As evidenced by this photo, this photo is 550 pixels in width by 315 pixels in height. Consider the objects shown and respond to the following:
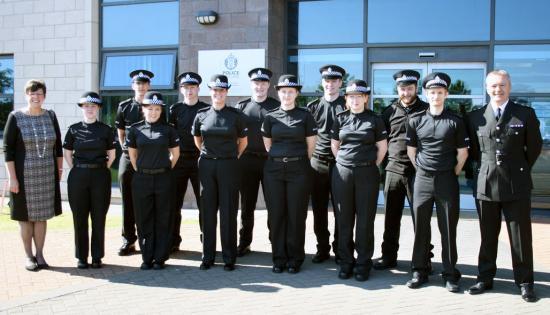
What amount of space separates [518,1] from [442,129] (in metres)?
6.07

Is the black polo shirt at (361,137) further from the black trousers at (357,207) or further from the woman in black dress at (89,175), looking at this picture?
the woman in black dress at (89,175)

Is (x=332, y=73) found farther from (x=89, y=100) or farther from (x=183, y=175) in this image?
(x=89, y=100)

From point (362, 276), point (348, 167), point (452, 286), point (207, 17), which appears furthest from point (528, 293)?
point (207, 17)

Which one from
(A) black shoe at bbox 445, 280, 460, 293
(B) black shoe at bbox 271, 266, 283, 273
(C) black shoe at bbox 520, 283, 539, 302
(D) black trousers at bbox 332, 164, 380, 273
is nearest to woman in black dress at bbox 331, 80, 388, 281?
(D) black trousers at bbox 332, 164, 380, 273

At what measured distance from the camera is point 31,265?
6242 mm

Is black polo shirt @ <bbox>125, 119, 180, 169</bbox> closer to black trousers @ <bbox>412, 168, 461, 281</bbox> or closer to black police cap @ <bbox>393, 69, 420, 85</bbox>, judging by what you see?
black police cap @ <bbox>393, 69, 420, 85</bbox>

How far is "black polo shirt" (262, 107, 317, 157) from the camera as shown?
19.3ft

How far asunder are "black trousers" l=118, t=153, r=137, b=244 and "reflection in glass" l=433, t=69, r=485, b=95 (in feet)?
20.3

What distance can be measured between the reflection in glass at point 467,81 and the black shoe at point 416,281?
18.3ft

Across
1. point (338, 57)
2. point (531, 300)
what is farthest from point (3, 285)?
point (338, 57)

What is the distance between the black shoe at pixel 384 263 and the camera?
621 centimetres

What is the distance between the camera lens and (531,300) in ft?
16.6

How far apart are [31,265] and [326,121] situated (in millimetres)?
3618

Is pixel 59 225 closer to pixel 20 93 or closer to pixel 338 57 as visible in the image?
pixel 20 93
